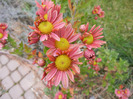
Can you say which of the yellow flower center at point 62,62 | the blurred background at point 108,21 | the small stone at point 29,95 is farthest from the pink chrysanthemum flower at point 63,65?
the small stone at point 29,95

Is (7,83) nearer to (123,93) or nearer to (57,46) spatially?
(57,46)

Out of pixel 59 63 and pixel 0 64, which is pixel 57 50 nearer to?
pixel 59 63

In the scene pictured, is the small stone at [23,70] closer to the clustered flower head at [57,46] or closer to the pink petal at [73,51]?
the clustered flower head at [57,46]

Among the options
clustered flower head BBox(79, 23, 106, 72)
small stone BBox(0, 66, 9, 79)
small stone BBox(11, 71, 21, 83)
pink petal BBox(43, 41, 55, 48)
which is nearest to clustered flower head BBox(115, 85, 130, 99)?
clustered flower head BBox(79, 23, 106, 72)

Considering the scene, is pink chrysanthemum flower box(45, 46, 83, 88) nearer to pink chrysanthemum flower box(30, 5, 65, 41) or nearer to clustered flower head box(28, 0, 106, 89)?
clustered flower head box(28, 0, 106, 89)

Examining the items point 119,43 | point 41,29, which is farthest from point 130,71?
point 41,29

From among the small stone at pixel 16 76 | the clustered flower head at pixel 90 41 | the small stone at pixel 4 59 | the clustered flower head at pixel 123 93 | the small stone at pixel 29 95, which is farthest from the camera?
the small stone at pixel 4 59

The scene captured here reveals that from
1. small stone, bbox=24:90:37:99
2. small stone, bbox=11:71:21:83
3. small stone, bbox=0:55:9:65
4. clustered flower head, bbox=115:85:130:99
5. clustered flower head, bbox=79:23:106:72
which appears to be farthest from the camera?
small stone, bbox=0:55:9:65
